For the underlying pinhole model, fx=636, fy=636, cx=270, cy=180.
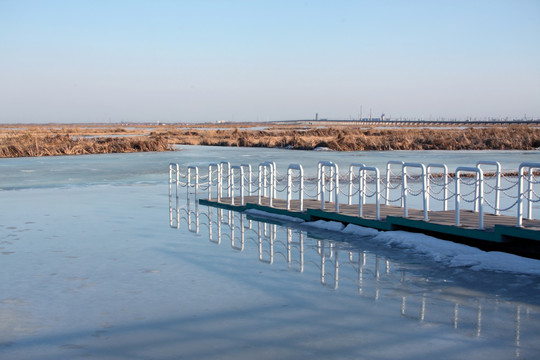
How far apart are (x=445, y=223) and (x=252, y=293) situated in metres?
4.46

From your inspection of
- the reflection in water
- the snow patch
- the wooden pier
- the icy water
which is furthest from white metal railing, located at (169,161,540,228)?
the reflection in water

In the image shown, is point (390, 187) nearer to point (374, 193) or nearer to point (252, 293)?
point (374, 193)

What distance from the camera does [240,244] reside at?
38.2ft

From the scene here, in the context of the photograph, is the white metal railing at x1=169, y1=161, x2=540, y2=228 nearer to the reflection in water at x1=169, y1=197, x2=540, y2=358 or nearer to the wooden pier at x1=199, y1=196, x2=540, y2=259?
the wooden pier at x1=199, y1=196, x2=540, y2=259

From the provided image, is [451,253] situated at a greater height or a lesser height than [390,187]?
lesser

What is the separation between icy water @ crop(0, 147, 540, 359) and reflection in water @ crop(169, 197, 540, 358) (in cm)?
3

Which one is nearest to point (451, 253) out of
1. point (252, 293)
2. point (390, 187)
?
point (390, 187)

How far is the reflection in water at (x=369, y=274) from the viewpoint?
6945 millimetres

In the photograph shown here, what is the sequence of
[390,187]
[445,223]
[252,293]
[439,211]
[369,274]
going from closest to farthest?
[252,293], [369,274], [445,223], [439,211], [390,187]

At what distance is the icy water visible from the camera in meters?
6.15

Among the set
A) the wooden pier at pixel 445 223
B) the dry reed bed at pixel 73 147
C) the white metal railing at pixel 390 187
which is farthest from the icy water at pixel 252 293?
the dry reed bed at pixel 73 147

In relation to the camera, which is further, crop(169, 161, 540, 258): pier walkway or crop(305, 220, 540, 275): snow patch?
crop(169, 161, 540, 258): pier walkway

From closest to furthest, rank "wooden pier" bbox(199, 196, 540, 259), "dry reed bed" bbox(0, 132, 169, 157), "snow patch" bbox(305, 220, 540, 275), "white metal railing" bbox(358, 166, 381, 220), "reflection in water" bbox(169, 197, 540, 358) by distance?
"reflection in water" bbox(169, 197, 540, 358) < "snow patch" bbox(305, 220, 540, 275) < "wooden pier" bbox(199, 196, 540, 259) < "white metal railing" bbox(358, 166, 381, 220) < "dry reed bed" bbox(0, 132, 169, 157)

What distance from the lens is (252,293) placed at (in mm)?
8086
